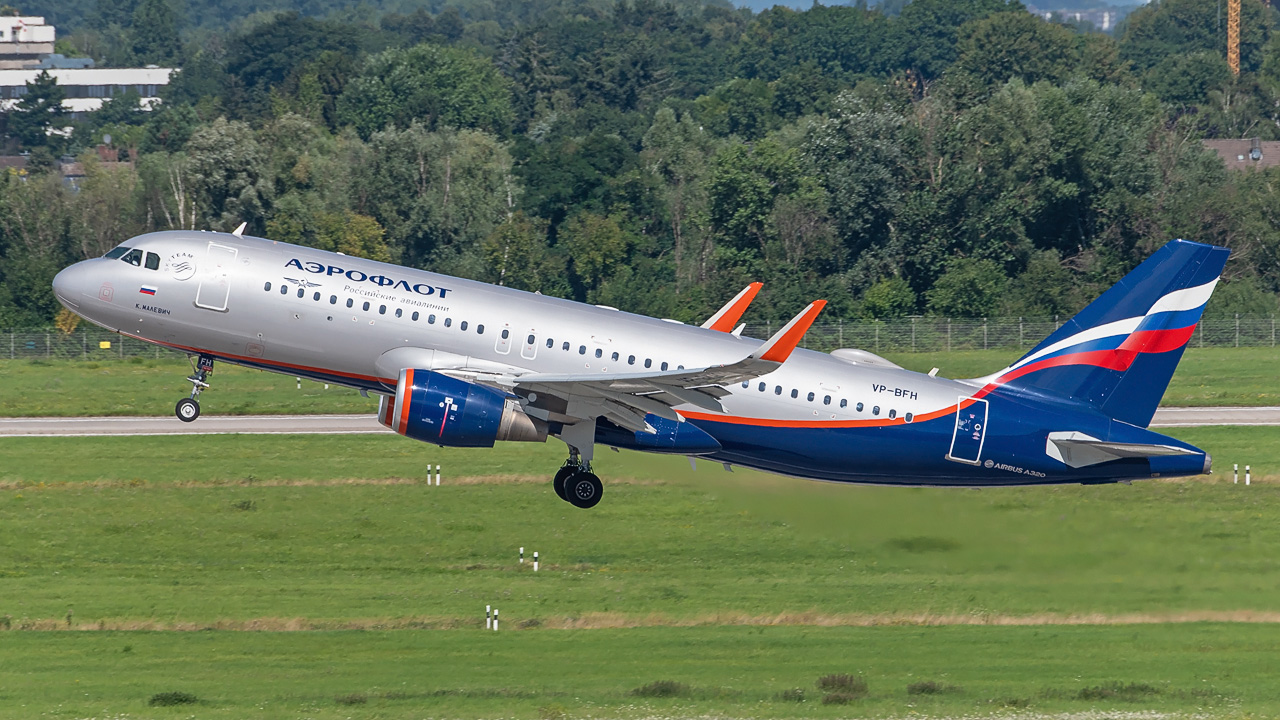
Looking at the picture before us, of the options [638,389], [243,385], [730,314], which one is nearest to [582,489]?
[638,389]

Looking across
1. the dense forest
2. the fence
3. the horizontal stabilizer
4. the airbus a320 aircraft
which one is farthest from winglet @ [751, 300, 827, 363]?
the dense forest

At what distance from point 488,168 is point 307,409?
55.6m

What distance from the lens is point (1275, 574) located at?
53.2 metres

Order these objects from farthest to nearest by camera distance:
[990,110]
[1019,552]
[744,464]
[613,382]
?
[990,110] → [1019,552] → [744,464] → [613,382]

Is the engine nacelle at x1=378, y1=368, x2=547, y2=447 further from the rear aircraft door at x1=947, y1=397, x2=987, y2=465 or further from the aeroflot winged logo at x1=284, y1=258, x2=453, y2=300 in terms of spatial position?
the rear aircraft door at x1=947, y1=397, x2=987, y2=465

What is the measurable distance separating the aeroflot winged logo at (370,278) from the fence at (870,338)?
56562mm

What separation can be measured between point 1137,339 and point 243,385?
57.8 meters

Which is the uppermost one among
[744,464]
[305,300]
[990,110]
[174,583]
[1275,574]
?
[990,110]

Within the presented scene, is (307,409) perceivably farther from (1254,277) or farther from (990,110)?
(1254,277)

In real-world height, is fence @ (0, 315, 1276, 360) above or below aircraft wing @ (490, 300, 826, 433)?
below

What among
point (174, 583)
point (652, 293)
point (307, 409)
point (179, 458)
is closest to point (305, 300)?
point (174, 583)

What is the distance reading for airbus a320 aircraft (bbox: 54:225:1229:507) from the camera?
41.0 meters

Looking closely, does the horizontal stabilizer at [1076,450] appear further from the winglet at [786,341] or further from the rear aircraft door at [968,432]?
the winglet at [786,341]

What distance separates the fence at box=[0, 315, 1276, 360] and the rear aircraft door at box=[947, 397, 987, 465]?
52.8 m
